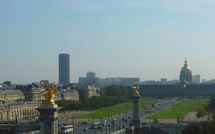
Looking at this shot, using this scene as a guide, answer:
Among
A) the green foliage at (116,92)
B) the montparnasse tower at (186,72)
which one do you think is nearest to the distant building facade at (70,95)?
the green foliage at (116,92)

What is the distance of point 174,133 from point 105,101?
5624cm

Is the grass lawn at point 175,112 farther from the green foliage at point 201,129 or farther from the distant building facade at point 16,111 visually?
the green foliage at point 201,129

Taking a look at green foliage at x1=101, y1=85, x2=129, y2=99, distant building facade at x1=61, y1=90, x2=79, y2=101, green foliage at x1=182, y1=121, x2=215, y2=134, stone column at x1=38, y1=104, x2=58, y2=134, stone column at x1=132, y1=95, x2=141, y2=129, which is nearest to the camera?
stone column at x1=38, y1=104, x2=58, y2=134

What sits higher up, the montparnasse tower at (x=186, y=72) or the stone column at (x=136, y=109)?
the montparnasse tower at (x=186, y=72)

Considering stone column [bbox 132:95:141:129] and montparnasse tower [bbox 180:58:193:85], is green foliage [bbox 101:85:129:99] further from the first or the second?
stone column [bbox 132:95:141:129]

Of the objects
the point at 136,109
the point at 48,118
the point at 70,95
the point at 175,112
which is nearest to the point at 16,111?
the point at 175,112

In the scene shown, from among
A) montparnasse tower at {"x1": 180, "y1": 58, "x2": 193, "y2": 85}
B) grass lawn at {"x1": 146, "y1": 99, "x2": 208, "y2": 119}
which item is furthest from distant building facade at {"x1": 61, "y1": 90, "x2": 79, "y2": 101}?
montparnasse tower at {"x1": 180, "y1": 58, "x2": 193, "y2": 85}

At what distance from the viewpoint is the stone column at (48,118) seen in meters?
27.4

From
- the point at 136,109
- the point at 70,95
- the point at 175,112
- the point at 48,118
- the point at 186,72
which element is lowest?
the point at 175,112

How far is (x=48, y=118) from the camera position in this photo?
2739 cm

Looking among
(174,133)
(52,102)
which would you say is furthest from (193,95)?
(52,102)

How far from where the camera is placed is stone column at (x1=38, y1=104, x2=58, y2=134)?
27.4m

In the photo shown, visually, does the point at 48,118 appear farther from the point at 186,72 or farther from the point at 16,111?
the point at 186,72

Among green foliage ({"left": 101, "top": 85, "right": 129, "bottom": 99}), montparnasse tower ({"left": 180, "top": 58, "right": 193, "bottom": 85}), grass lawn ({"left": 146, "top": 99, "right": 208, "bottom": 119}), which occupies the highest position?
montparnasse tower ({"left": 180, "top": 58, "right": 193, "bottom": 85})
